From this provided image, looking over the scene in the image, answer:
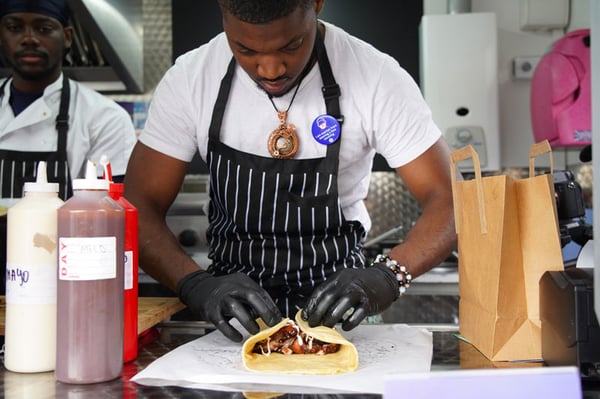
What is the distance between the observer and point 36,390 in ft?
3.24

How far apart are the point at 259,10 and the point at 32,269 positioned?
28.2 inches

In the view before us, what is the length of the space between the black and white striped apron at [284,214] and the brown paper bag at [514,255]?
55 centimetres

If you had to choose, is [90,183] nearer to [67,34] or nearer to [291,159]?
[291,159]

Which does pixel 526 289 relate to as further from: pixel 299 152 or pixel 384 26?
pixel 384 26

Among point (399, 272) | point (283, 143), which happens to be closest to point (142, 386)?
point (399, 272)

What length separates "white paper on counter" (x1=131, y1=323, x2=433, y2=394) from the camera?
100 centimetres

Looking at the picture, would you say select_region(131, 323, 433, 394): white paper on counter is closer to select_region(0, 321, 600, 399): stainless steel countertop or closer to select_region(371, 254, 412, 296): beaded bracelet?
select_region(0, 321, 600, 399): stainless steel countertop

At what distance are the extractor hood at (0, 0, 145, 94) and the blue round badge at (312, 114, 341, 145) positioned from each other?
1.62 metres

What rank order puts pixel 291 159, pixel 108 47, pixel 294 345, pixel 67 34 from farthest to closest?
1. pixel 108 47
2. pixel 67 34
3. pixel 291 159
4. pixel 294 345

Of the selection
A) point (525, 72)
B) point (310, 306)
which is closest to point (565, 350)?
point (310, 306)

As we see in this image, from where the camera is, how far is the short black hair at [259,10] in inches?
53.8

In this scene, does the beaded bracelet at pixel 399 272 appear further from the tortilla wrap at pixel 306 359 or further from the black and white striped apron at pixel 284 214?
the tortilla wrap at pixel 306 359

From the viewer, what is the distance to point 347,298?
1234 mm

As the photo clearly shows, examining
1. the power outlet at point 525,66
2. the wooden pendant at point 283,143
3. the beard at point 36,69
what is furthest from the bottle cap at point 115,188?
the power outlet at point 525,66
